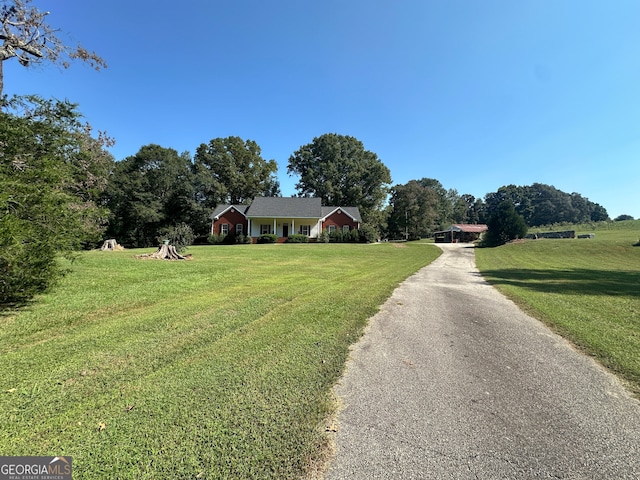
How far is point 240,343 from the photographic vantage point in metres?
4.43

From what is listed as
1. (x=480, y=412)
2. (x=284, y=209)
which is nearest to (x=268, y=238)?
(x=284, y=209)

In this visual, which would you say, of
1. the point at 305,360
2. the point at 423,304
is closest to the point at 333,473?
the point at 305,360

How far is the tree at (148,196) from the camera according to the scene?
121 ft

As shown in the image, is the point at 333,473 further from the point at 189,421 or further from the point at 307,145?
the point at 307,145

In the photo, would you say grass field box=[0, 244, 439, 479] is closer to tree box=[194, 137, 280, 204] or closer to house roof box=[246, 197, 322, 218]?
house roof box=[246, 197, 322, 218]

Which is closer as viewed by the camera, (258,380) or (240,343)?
(258,380)

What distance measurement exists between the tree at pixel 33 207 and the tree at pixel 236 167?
37.3 m

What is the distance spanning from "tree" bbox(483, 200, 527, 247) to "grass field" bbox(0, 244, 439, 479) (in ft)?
118

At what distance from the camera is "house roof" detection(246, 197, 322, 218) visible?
116 ft

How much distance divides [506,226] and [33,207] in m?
40.8

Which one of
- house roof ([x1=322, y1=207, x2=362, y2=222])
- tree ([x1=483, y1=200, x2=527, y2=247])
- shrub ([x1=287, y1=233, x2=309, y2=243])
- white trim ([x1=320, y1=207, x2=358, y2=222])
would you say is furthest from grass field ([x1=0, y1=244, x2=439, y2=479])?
tree ([x1=483, y1=200, x2=527, y2=247])

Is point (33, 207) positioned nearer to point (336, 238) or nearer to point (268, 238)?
point (268, 238)

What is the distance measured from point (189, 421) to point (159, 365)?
137cm

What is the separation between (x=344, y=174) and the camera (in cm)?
5259
